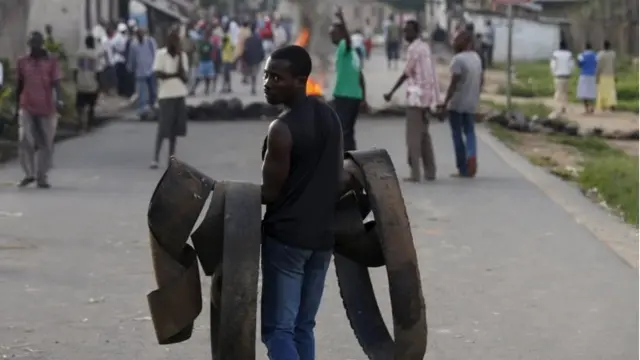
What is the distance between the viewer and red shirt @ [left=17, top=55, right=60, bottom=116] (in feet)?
46.1

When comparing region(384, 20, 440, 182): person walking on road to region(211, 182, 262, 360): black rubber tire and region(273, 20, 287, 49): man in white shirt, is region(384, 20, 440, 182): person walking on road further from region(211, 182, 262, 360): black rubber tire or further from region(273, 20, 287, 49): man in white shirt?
region(273, 20, 287, 49): man in white shirt

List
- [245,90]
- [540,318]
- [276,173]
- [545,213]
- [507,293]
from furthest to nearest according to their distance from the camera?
[245,90] < [545,213] < [507,293] < [540,318] < [276,173]

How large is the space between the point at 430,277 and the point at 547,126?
13853 millimetres

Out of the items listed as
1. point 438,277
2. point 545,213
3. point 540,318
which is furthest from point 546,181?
point 540,318

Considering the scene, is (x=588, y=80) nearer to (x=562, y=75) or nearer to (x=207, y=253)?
(x=562, y=75)

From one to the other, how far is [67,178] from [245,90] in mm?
20219

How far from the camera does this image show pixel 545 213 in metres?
13.2

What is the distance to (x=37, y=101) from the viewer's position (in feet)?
46.6

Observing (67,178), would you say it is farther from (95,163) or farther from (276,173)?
(276,173)

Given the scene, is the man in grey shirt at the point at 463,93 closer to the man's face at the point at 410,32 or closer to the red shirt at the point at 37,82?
the man's face at the point at 410,32

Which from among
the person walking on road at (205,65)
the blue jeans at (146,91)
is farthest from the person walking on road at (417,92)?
the person walking on road at (205,65)

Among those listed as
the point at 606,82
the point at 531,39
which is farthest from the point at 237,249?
the point at 531,39

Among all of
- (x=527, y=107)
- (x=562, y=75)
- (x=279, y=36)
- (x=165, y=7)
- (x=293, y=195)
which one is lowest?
(x=527, y=107)

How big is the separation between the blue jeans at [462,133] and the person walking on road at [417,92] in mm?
407
